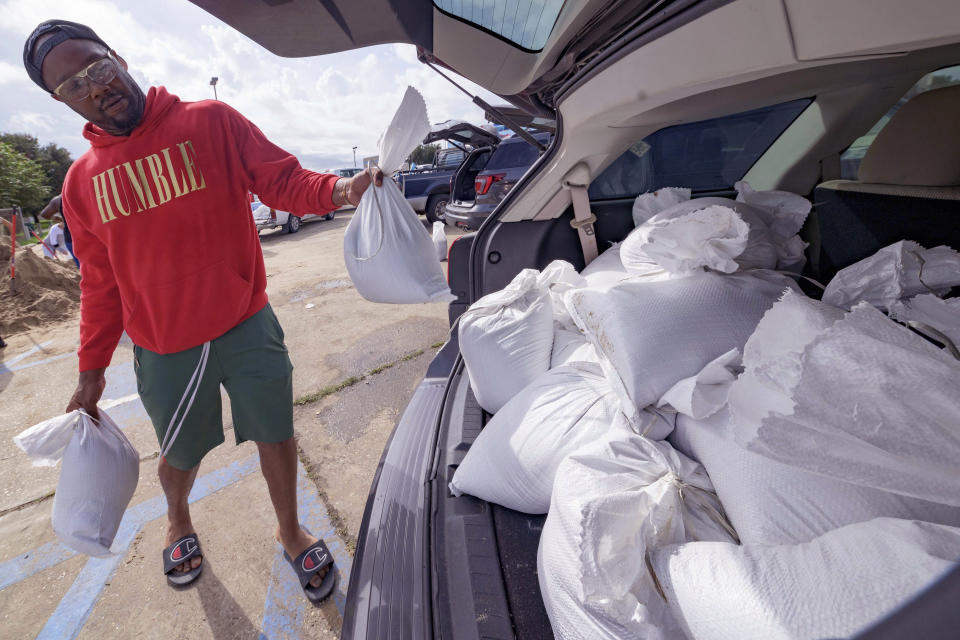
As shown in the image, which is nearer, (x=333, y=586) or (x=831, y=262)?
(x=831, y=262)

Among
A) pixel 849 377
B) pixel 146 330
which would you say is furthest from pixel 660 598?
pixel 146 330

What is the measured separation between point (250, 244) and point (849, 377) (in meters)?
1.70

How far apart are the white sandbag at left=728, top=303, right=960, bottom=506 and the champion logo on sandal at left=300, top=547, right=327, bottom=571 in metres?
1.67

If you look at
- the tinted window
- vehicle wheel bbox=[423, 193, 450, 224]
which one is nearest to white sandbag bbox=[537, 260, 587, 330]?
vehicle wheel bbox=[423, 193, 450, 224]

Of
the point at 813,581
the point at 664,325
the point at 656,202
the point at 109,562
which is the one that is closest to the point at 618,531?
the point at 813,581

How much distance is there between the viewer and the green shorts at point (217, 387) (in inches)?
59.2

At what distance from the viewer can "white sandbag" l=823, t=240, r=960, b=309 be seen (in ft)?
3.17

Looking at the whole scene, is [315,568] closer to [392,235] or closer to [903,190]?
[392,235]

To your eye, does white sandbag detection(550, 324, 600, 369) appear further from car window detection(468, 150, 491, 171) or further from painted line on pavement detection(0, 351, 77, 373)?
car window detection(468, 150, 491, 171)

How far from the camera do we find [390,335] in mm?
3924

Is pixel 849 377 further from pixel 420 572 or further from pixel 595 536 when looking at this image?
pixel 420 572

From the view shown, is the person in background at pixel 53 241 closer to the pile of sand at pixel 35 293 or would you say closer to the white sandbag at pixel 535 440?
the pile of sand at pixel 35 293

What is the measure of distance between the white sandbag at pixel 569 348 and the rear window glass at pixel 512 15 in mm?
929

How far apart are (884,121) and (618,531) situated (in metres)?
1.79
